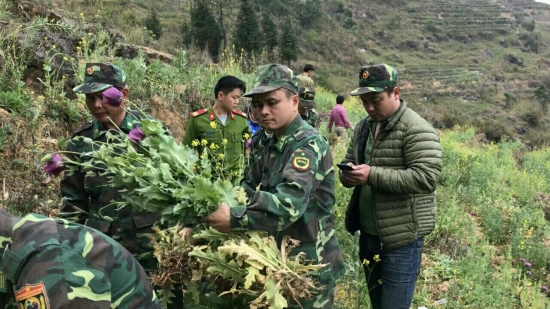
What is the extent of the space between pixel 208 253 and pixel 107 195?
0.85m

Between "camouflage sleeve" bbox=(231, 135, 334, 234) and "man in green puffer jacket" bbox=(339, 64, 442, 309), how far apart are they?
0.53 metres

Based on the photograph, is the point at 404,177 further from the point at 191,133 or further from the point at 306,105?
the point at 306,105

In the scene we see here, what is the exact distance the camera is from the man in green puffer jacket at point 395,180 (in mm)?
2178

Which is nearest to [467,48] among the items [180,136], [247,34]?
[247,34]

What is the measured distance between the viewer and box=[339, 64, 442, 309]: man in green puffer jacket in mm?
2178

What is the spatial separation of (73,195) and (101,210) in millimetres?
177

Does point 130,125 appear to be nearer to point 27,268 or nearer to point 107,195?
point 107,195

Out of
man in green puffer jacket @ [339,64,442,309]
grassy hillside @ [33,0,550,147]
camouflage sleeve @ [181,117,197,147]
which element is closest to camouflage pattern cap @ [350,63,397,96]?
man in green puffer jacket @ [339,64,442,309]

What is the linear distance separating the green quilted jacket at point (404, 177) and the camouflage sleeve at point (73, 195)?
1.52m

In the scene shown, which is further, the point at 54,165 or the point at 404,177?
the point at 404,177

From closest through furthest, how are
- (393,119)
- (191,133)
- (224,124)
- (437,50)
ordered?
(393,119) → (191,133) → (224,124) → (437,50)

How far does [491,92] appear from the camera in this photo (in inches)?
1778

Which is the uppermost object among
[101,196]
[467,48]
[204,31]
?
[101,196]

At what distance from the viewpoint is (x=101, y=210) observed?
2.19m
